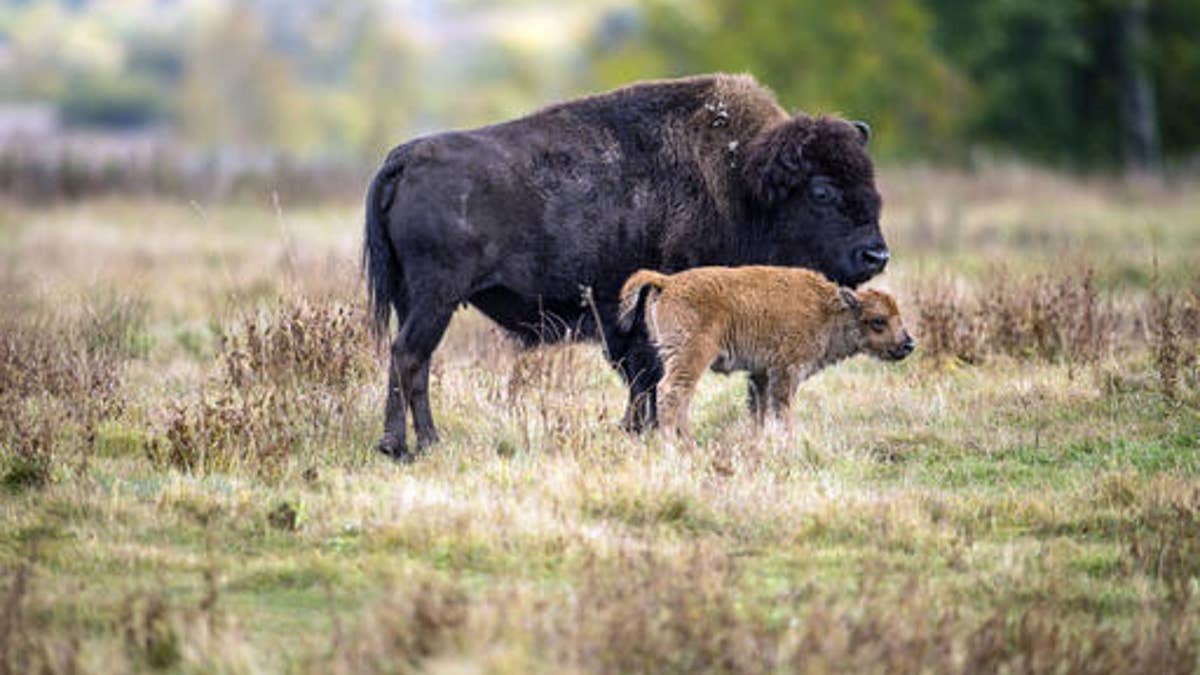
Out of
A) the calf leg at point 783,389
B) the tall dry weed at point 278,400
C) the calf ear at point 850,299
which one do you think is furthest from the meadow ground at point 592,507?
the calf ear at point 850,299

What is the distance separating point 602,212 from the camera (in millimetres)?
10430

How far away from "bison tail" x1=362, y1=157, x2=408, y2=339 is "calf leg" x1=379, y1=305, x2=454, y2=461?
0.85 ft

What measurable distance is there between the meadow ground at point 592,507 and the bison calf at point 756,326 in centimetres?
37

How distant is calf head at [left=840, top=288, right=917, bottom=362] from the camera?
10477 millimetres

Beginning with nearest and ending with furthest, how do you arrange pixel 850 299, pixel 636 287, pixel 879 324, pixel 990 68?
1. pixel 636 287
2. pixel 850 299
3. pixel 879 324
4. pixel 990 68

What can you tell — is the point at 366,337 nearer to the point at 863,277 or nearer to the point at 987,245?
the point at 863,277

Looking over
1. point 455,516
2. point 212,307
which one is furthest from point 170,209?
point 455,516

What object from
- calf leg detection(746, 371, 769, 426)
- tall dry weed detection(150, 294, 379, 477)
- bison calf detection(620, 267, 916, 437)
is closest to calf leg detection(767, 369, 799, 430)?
bison calf detection(620, 267, 916, 437)

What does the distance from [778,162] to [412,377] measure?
2731mm

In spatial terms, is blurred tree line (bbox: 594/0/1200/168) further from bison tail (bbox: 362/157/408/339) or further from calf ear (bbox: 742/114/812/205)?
bison tail (bbox: 362/157/408/339)

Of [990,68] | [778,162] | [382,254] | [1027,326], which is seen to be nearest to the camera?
[382,254]

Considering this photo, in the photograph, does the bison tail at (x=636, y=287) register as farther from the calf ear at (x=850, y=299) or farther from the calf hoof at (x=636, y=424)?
the calf ear at (x=850, y=299)

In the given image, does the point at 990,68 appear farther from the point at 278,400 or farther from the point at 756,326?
the point at 278,400

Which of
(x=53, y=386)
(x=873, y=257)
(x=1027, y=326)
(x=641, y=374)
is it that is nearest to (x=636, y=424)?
(x=641, y=374)
